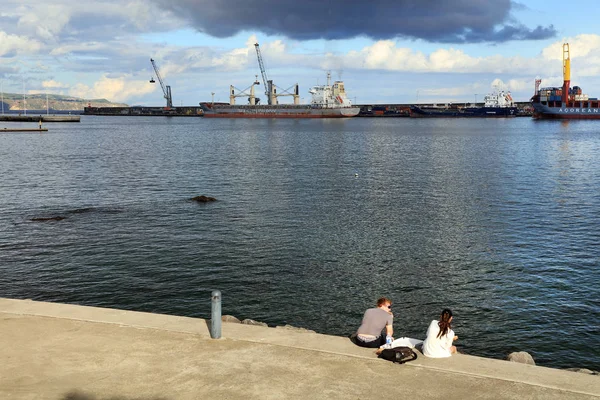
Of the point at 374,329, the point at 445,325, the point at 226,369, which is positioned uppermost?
the point at 445,325

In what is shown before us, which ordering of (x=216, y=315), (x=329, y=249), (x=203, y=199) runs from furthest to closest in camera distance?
(x=203, y=199) < (x=329, y=249) < (x=216, y=315)

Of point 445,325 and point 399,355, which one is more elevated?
point 445,325

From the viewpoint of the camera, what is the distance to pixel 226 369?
10.5m

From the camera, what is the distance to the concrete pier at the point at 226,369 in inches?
380

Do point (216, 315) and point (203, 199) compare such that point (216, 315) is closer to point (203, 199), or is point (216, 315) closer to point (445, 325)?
point (445, 325)

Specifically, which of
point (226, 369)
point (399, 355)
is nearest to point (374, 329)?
point (399, 355)

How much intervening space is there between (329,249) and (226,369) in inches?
728

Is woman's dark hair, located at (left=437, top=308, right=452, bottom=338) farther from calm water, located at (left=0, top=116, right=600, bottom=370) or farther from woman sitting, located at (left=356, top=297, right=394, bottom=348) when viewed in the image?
calm water, located at (left=0, top=116, right=600, bottom=370)

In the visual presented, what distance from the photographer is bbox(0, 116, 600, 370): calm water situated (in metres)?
20.4

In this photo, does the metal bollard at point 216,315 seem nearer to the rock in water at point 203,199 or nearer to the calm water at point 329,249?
the calm water at point 329,249

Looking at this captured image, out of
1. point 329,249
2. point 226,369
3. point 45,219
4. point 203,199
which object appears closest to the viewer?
point 226,369

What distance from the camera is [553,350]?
17.7m

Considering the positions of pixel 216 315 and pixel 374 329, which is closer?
pixel 216 315

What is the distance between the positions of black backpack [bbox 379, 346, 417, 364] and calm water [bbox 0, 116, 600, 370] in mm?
7166
